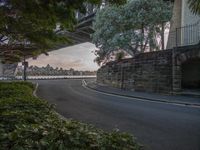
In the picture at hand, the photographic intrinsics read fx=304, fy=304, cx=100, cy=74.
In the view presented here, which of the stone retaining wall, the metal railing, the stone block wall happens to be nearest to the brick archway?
the stone retaining wall

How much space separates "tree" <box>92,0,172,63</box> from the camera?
25.1 metres

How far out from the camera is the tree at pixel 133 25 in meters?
25.1

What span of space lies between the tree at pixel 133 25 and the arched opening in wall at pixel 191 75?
4.40m

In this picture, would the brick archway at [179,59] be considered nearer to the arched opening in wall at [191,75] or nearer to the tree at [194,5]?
the arched opening in wall at [191,75]

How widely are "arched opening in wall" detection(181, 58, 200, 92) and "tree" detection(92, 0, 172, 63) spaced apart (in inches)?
173

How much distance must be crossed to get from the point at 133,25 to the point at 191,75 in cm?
646

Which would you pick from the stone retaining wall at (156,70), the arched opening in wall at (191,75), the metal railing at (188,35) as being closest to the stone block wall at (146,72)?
the stone retaining wall at (156,70)

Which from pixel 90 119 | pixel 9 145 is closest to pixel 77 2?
pixel 9 145

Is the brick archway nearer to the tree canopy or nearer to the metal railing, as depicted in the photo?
the metal railing

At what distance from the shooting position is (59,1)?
195 inches

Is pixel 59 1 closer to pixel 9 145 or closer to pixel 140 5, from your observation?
pixel 9 145

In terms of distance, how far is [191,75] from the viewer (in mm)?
23922

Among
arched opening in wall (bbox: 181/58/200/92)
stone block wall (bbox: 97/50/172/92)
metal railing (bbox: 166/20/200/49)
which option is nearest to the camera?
stone block wall (bbox: 97/50/172/92)

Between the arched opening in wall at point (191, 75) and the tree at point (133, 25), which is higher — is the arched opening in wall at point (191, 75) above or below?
below
